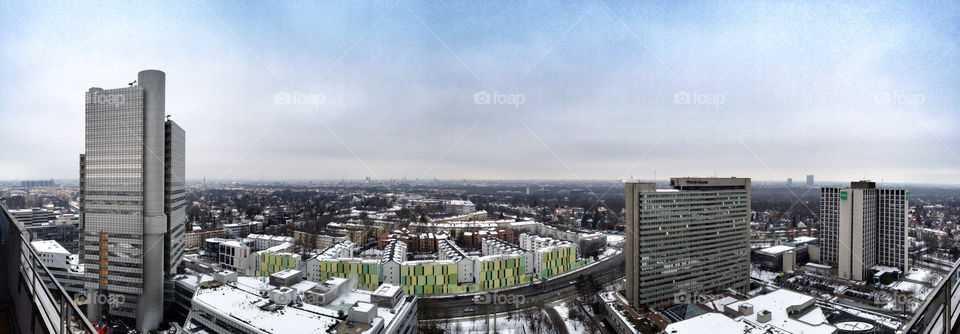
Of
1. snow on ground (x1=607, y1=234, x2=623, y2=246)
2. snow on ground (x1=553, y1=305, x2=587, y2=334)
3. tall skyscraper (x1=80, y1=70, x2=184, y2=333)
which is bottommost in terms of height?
snow on ground (x1=607, y1=234, x2=623, y2=246)

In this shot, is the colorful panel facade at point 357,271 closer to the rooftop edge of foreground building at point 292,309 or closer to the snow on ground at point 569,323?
the rooftop edge of foreground building at point 292,309

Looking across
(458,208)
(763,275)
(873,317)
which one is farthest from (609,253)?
(458,208)

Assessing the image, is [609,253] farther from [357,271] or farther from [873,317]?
[357,271]

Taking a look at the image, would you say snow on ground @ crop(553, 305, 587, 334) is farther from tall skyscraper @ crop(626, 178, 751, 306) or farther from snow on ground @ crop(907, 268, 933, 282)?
snow on ground @ crop(907, 268, 933, 282)

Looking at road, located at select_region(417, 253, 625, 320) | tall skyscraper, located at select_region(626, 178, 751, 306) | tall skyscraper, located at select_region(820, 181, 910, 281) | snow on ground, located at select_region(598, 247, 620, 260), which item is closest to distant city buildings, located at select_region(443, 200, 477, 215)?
snow on ground, located at select_region(598, 247, 620, 260)

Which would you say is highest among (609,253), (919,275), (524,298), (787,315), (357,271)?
(357,271)

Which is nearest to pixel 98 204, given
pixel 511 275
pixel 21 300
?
pixel 21 300
